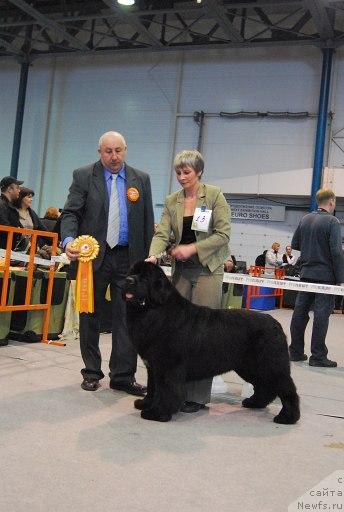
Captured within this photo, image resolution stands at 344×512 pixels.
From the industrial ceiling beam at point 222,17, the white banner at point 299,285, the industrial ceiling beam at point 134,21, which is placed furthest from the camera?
the industrial ceiling beam at point 134,21

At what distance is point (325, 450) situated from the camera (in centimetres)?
240

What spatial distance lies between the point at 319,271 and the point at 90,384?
105 inches

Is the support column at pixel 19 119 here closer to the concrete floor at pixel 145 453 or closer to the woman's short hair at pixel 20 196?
the woman's short hair at pixel 20 196

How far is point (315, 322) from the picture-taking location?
189 inches

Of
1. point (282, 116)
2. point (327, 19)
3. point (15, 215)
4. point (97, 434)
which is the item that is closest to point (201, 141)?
point (282, 116)

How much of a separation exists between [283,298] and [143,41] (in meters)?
8.37

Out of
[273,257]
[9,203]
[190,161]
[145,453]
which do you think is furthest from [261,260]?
[145,453]

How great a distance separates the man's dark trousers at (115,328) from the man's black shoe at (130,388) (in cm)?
2

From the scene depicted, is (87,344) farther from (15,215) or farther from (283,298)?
(283,298)

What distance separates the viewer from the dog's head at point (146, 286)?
2.54 metres

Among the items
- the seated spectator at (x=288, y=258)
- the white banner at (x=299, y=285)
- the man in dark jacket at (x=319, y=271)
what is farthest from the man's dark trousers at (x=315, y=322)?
the seated spectator at (x=288, y=258)

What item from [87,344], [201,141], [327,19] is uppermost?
[327,19]

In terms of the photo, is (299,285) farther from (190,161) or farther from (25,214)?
(25,214)

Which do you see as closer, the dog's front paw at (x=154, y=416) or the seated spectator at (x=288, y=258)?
the dog's front paw at (x=154, y=416)
